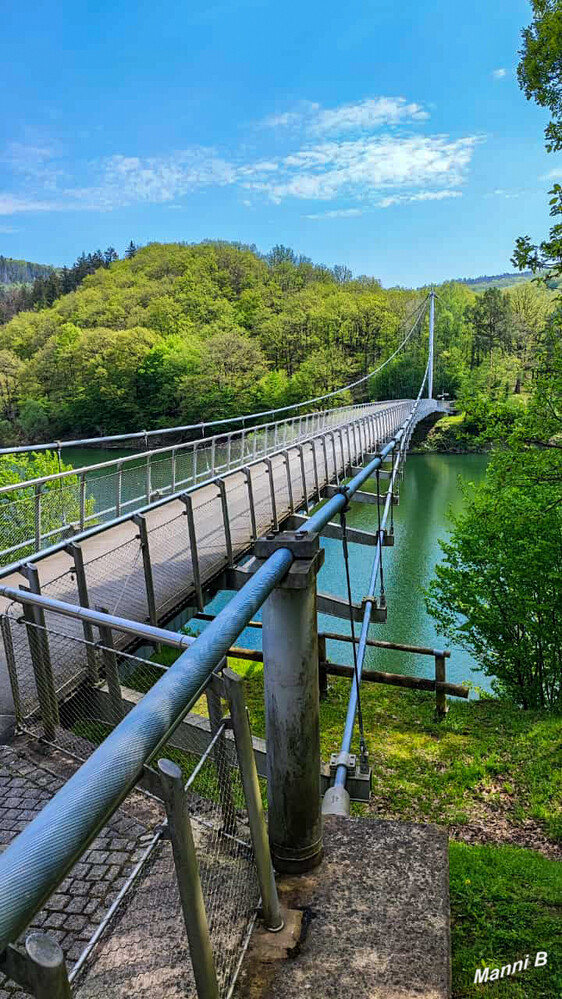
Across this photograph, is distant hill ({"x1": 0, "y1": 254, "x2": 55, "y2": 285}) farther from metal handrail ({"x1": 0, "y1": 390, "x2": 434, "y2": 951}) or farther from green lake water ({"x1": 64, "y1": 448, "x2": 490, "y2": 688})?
metal handrail ({"x1": 0, "y1": 390, "x2": 434, "y2": 951})

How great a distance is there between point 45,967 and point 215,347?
58.4m

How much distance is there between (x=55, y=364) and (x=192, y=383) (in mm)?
12248

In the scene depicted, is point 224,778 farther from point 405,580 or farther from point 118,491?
point 405,580

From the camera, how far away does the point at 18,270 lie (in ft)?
574

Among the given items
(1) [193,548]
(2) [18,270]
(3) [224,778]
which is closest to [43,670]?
(1) [193,548]

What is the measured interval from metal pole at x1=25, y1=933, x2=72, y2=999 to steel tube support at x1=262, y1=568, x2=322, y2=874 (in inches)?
34.1

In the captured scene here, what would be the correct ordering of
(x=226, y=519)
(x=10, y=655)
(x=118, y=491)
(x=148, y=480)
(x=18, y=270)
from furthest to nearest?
(x=18, y=270)
(x=148, y=480)
(x=118, y=491)
(x=226, y=519)
(x=10, y=655)

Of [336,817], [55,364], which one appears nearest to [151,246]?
[55,364]

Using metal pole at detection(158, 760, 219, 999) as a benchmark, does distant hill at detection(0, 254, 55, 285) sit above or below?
above

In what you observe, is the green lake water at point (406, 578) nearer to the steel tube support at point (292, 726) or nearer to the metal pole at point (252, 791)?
the steel tube support at point (292, 726)

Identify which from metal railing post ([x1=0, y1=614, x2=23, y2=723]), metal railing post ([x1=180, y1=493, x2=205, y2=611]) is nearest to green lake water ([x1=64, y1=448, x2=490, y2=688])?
metal railing post ([x1=180, y1=493, x2=205, y2=611])

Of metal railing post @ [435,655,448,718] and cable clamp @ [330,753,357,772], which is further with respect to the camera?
metal railing post @ [435,655,448,718]

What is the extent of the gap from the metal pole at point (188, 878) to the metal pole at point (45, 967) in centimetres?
29

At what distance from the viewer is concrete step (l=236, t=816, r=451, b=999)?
1.26m
